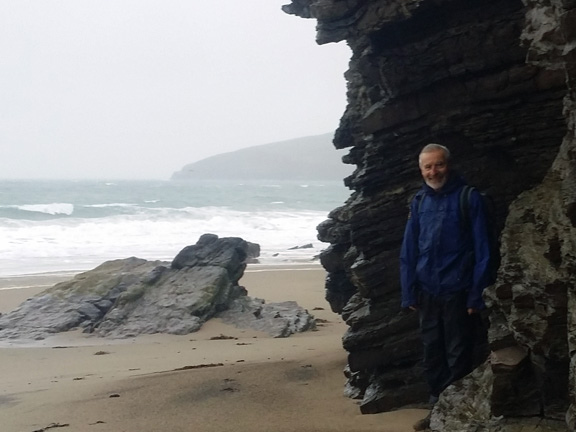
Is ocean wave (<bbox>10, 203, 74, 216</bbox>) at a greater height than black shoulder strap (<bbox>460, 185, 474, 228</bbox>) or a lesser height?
lesser

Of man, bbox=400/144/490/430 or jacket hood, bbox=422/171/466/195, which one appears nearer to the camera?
man, bbox=400/144/490/430

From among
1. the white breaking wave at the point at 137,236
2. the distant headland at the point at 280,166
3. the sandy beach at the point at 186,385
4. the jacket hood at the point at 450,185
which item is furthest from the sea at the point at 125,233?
the distant headland at the point at 280,166

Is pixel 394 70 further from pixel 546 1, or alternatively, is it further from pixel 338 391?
pixel 338 391

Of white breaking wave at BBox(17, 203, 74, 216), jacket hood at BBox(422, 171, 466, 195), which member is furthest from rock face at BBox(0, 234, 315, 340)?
white breaking wave at BBox(17, 203, 74, 216)

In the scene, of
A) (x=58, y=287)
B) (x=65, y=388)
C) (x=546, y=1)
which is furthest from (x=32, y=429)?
(x=58, y=287)

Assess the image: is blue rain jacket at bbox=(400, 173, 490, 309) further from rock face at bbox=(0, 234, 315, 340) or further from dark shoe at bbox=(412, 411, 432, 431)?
rock face at bbox=(0, 234, 315, 340)

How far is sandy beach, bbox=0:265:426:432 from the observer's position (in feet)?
19.4

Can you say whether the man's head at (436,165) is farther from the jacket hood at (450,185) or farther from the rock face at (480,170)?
the rock face at (480,170)

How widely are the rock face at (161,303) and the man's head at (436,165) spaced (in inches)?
284

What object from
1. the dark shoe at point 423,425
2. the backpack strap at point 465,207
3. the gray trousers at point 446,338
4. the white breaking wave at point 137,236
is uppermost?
the backpack strap at point 465,207

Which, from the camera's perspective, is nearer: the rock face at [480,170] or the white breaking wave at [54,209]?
the rock face at [480,170]

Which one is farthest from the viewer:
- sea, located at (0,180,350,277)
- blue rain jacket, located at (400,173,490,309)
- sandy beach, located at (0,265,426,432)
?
sea, located at (0,180,350,277)

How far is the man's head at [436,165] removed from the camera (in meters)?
5.16

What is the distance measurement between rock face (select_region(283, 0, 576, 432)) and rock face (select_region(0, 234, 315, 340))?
588 centimetres
